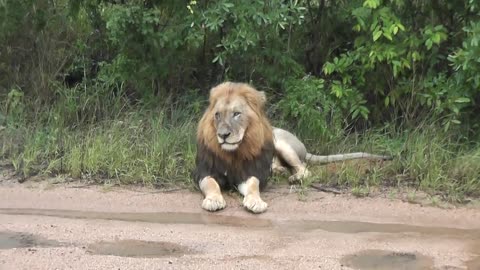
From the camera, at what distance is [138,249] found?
5.28 m

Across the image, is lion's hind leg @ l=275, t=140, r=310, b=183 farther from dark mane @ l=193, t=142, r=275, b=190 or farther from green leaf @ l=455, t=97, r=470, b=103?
green leaf @ l=455, t=97, r=470, b=103

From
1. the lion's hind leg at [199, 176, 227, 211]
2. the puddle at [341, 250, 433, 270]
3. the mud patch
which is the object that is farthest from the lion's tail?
the mud patch

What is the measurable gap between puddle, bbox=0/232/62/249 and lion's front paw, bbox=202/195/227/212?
1.27m

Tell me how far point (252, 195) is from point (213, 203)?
1.13 ft

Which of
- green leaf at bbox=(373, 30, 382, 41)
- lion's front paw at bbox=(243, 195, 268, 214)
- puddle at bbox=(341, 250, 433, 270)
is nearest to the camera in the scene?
puddle at bbox=(341, 250, 433, 270)

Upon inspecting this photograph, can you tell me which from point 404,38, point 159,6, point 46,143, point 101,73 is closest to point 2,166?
point 46,143

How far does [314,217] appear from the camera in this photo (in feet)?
20.2

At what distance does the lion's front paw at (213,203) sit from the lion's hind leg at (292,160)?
1.01m

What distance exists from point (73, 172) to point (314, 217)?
2236mm

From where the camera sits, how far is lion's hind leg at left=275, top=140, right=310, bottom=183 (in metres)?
7.01

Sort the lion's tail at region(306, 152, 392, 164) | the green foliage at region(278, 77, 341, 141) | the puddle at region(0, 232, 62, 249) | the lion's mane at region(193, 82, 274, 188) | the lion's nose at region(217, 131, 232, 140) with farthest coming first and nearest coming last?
the green foliage at region(278, 77, 341, 141)
the lion's tail at region(306, 152, 392, 164)
the lion's mane at region(193, 82, 274, 188)
the lion's nose at region(217, 131, 232, 140)
the puddle at region(0, 232, 62, 249)

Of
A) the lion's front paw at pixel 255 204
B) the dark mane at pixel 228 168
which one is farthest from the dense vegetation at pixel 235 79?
the lion's front paw at pixel 255 204

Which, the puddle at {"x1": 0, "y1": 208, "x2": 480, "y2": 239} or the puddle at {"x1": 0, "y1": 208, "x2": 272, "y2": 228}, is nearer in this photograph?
the puddle at {"x1": 0, "y1": 208, "x2": 480, "y2": 239}

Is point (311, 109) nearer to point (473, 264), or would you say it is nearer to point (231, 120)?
point (231, 120)
